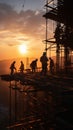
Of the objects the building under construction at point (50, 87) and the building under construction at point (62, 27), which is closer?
the building under construction at point (50, 87)

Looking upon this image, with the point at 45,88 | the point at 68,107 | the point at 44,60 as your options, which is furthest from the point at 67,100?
the point at 44,60

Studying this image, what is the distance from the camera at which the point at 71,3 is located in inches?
1073

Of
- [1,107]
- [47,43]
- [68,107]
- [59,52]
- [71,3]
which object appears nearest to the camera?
[68,107]

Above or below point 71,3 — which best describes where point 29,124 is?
below

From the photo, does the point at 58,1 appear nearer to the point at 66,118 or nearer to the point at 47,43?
the point at 47,43

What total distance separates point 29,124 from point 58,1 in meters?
14.9

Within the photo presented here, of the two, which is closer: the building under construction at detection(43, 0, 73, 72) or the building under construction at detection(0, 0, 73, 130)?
the building under construction at detection(0, 0, 73, 130)

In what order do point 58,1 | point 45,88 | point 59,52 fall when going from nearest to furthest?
point 45,88
point 58,1
point 59,52

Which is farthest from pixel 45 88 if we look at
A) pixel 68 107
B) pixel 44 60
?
pixel 44 60

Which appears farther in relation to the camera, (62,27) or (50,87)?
(62,27)

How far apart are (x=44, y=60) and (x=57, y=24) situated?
827 centimetres

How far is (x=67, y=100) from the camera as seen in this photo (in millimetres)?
14500

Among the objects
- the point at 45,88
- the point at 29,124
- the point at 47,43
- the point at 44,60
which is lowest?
the point at 29,124

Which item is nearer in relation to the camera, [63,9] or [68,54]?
[63,9]
